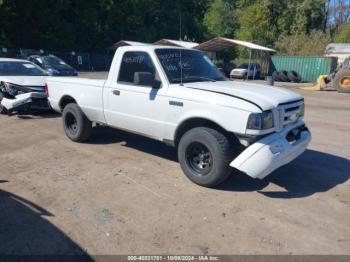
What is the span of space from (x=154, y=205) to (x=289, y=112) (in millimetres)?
2315

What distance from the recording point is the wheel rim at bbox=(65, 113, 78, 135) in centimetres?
713

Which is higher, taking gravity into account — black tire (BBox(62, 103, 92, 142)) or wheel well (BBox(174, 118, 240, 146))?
wheel well (BBox(174, 118, 240, 146))

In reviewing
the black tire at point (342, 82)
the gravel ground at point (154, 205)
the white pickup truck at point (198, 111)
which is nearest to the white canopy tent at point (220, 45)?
the black tire at point (342, 82)

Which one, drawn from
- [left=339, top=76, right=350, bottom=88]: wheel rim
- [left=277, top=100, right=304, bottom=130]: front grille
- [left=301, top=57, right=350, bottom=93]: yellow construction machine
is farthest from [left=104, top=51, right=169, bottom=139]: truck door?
[left=339, top=76, right=350, bottom=88]: wheel rim

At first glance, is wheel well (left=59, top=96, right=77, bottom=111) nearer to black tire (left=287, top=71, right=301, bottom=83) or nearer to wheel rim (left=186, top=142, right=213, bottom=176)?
wheel rim (left=186, top=142, right=213, bottom=176)

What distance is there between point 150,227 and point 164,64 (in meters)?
2.68

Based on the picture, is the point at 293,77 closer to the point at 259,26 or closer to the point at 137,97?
the point at 137,97

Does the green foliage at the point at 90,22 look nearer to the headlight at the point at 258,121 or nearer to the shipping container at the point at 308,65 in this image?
the shipping container at the point at 308,65

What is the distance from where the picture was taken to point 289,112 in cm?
501

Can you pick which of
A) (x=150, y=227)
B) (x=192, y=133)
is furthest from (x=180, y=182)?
(x=150, y=227)

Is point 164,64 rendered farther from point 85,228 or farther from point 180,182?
point 85,228

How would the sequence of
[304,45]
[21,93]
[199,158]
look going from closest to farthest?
[199,158] → [21,93] → [304,45]

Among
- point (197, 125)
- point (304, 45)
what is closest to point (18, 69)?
point (197, 125)

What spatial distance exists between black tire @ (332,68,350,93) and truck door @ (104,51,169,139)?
637 inches
